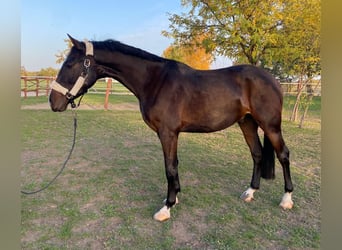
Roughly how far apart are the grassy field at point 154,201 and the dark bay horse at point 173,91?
0.30 meters

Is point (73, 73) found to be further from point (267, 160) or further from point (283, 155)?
point (267, 160)

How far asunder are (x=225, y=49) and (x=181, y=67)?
4.15m

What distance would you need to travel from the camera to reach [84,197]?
2.98 meters

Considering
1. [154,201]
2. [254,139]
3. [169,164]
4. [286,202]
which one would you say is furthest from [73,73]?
[286,202]

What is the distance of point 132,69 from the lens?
2.62 metres

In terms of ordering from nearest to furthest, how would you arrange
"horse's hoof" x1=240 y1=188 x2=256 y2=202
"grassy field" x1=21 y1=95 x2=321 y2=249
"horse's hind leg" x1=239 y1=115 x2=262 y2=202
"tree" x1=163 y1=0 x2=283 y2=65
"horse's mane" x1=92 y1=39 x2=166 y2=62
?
"grassy field" x1=21 y1=95 x2=321 y2=249 < "horse's mane" x1=92 y1=39 x2=166 y2=62 < "horse's hoof" x1=240 y1=188 x2=256 y2=202 < "horse's hind leg" x1=239 y1=115 x2=262 y2=202 < "tree" x1=163 y1=0 x2=283 y2=65

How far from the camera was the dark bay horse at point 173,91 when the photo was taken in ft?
8.11

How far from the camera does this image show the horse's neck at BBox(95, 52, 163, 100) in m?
2.58

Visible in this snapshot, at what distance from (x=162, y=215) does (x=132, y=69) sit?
1.54 meters

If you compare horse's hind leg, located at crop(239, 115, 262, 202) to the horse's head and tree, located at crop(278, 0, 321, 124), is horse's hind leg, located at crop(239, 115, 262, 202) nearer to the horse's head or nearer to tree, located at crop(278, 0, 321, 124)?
the horse's head

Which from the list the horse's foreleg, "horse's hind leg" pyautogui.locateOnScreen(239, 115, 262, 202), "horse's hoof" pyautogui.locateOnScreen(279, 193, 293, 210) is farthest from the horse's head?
"horse's hoof" pyautogui.locateOnScreen(279, 193, 293, 210)

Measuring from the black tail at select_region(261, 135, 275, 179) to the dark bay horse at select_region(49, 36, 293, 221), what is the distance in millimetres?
315
